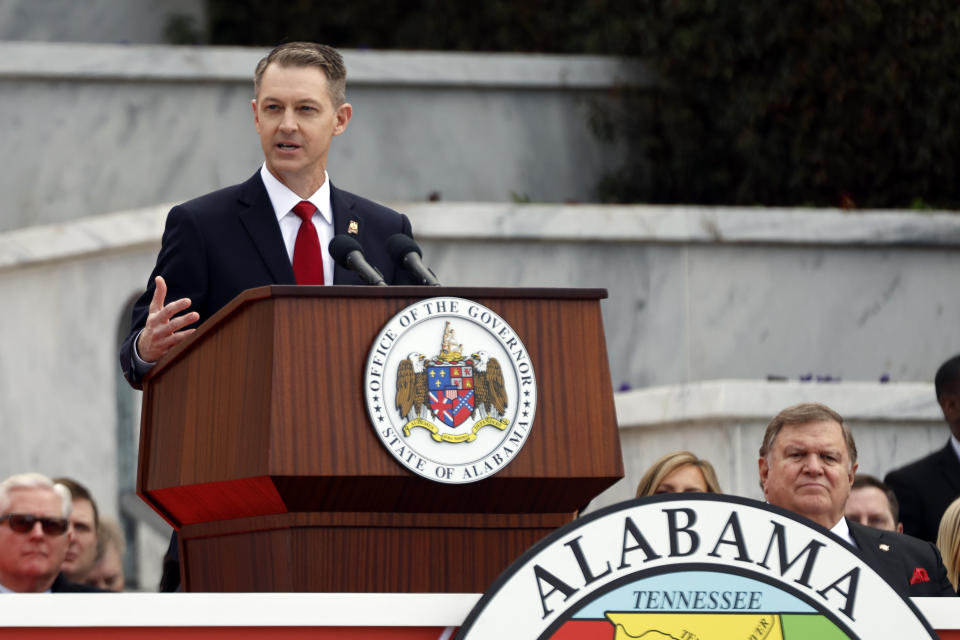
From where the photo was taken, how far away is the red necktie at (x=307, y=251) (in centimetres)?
333

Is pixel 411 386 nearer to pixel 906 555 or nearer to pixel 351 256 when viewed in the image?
pixel 351 256

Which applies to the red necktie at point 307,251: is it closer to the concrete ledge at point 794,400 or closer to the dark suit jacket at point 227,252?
the dark suit jacket at point 227,252

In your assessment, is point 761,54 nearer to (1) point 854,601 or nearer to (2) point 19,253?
(2) point 19,253

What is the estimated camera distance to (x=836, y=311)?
10383mm

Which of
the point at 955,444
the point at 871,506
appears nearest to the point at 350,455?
the point at 871,506

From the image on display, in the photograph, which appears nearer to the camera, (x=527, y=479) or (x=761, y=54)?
(x=527, y=479)

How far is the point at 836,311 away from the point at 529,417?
7.88 metres

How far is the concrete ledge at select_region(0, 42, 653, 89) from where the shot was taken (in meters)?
11.1

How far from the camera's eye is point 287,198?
3416 mm

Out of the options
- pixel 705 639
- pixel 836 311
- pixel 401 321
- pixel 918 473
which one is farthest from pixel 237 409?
pixel 836 311

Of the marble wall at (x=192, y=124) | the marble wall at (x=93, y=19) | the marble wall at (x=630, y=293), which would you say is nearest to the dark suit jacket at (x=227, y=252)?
the marble wall at (x=630, y=293)

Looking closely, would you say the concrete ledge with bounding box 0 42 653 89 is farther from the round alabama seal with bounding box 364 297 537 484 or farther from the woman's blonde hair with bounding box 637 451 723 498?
the round alabama seal with bounding box 364 297 537 484

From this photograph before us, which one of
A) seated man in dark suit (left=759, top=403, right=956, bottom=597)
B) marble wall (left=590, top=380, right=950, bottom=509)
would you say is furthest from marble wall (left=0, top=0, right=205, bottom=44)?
seated man in dark suit (left=759, top=403, right=956, bottom=597)

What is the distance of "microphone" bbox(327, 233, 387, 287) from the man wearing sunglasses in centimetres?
252
